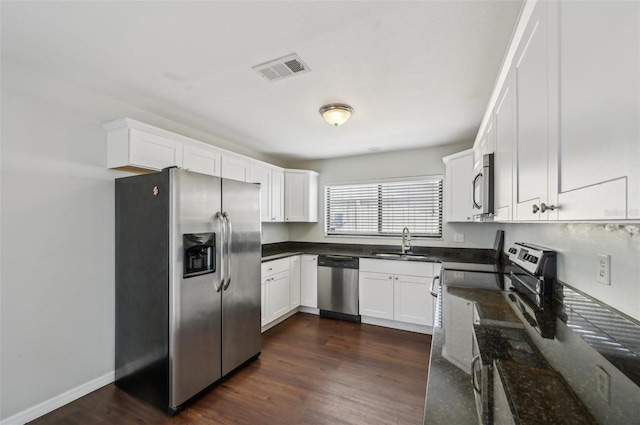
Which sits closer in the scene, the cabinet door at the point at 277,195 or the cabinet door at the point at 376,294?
the cabinet door at the point at 376,294

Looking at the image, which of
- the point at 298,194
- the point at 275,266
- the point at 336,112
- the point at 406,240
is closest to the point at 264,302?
the point at 275,266

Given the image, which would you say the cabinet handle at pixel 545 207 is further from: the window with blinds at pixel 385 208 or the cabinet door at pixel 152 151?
the window with blinds at pixel 385 208

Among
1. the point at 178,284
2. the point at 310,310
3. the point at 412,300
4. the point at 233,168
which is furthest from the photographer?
the point at 310,310

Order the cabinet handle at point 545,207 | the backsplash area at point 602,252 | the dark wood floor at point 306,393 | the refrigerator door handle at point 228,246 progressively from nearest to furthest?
the cabinet handle at point 545,207, the backsplash area at point 602,252, the dark wood floor at point 306,393, the refrigerator door handle at point 228,246

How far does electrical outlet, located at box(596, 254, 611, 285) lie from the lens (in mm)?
1082

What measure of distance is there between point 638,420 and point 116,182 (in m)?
3.10

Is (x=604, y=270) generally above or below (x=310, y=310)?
above

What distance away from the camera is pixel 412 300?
11.1 feet

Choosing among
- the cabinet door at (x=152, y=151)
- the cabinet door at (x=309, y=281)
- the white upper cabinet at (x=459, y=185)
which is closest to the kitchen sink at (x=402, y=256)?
the white upper cabinet at (x=459, y=185)

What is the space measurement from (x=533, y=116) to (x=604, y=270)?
67 cm

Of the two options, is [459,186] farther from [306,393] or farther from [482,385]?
[482,385]

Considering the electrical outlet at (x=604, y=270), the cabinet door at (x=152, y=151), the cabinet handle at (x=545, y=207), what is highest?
the cabinet door at (x=152, y=151)

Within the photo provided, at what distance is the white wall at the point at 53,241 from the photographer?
187 cm

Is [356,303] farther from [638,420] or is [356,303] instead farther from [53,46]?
[53,46]
